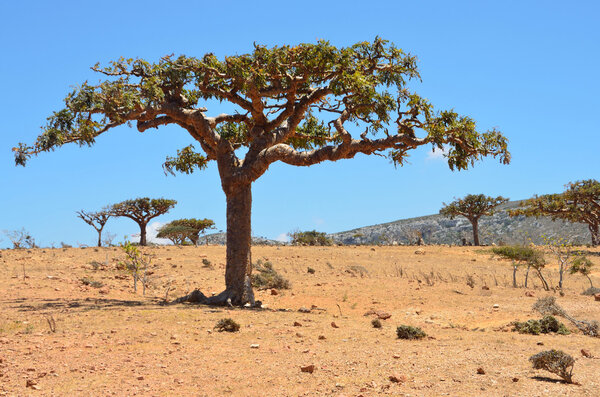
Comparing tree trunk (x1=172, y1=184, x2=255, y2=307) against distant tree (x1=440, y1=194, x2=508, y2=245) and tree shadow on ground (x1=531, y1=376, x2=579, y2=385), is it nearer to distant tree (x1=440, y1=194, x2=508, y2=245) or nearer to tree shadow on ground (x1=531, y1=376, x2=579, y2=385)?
tree shadow on ground (x1=531, y1=376, x2=579, y2=385)

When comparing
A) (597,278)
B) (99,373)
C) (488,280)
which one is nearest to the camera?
(99,373)

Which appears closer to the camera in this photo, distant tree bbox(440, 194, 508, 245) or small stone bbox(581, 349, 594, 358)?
small stone bbox(581, 349, 594, 358)

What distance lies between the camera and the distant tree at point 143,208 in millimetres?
46312

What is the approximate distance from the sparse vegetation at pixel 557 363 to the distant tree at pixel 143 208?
42367 millimetres

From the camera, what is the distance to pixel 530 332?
9.80 meters

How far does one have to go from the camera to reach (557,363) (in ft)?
20.4

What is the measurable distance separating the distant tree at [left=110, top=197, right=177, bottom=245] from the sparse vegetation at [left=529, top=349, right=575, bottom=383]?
42367mm

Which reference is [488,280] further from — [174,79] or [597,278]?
[174,79]

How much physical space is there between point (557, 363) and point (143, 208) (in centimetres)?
4472

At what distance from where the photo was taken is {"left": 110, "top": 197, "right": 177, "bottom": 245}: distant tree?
46312 mm

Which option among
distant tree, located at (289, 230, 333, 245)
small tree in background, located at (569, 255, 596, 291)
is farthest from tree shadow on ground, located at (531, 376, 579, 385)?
distant tree, located at (289, 230, 333, 245)

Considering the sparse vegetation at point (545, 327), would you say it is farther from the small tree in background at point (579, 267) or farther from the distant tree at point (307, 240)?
the distant tree at point (307, 240)

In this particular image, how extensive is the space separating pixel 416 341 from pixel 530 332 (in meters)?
2.58

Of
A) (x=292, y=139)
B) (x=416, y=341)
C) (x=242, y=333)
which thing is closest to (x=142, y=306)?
(x=242, y=333)
